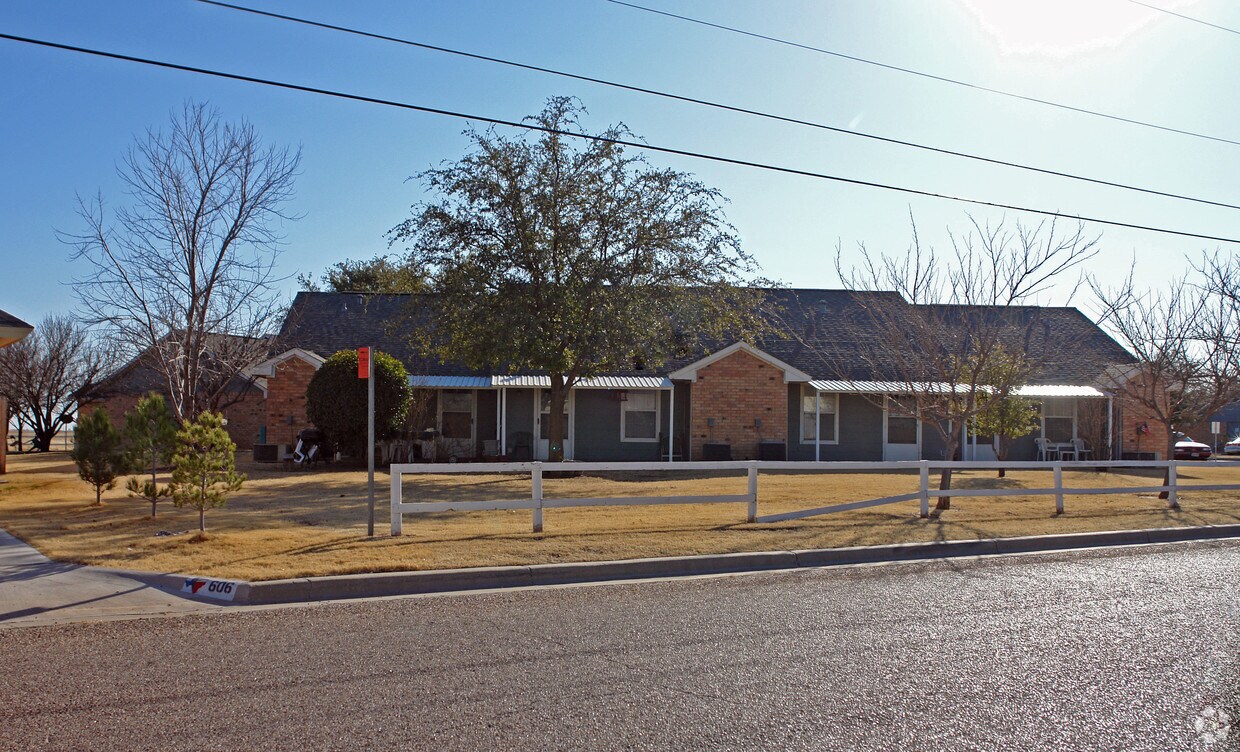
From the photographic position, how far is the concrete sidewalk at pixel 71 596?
7.15m

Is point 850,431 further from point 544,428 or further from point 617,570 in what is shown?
point 617,570

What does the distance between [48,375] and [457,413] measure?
Result: 61.9 feet

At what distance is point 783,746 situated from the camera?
4426mm

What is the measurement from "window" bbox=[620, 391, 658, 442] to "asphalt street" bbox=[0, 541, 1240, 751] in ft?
57.8

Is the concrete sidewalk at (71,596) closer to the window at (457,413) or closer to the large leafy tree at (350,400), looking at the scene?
the large leafy tree at (350,400)

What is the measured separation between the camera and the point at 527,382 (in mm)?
24766

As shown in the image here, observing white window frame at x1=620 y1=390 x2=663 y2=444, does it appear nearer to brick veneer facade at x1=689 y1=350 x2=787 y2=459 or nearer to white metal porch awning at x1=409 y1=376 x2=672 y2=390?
white metal porch awning at x1=409 y1=376 x2=672 y2=390

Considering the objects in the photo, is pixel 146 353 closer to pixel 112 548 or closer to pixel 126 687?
pixel 112 548

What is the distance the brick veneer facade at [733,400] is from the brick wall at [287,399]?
10484 mm

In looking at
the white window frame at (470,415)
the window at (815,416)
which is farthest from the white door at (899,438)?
the white window frame at (470,415)

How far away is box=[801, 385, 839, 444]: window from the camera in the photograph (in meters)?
26.7

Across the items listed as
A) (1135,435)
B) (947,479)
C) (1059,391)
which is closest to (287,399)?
(947,479)

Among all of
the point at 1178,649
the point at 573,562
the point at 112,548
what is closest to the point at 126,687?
the point at 573,562

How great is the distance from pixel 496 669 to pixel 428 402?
20196 millimetres
